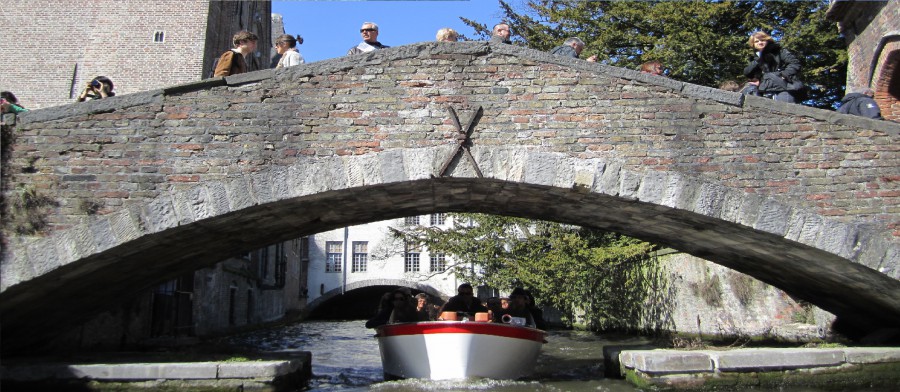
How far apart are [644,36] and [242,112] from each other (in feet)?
33.4

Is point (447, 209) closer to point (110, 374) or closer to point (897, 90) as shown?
point (110, 374)

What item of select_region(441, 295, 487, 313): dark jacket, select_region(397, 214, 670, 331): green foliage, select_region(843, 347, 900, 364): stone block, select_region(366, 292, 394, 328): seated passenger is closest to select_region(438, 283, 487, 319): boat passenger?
select_region(441, 295, 487, 313): dark jacket

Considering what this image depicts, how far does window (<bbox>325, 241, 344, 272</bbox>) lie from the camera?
93.8ft

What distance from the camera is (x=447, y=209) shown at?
8062mm

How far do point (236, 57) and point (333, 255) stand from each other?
22.2 meters

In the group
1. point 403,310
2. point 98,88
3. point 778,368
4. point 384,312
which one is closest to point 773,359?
point 778,368

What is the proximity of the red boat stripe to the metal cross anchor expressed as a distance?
83.3 inches

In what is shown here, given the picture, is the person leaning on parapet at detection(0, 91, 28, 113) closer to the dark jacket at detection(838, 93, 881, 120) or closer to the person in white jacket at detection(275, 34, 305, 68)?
the person in white jacket at detection(275, 34, 305, 68)

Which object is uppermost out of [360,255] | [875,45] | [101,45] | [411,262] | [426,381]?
[101,45]

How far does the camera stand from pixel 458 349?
7.55 metres

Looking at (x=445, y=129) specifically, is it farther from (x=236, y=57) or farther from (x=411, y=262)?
(x=411, y=262)

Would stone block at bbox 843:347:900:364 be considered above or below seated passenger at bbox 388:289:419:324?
below

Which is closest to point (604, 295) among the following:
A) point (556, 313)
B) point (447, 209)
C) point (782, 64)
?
point (556, 313)

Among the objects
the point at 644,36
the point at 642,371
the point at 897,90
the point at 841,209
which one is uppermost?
the point at 644,36
